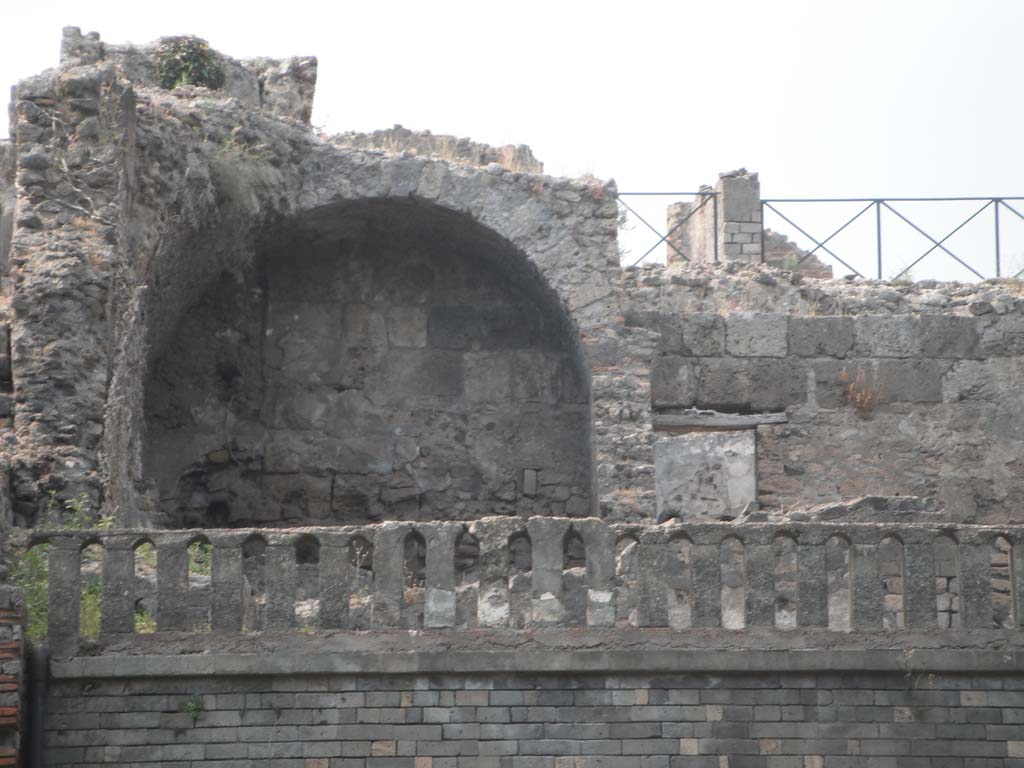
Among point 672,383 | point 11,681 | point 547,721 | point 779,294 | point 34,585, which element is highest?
point 779,294

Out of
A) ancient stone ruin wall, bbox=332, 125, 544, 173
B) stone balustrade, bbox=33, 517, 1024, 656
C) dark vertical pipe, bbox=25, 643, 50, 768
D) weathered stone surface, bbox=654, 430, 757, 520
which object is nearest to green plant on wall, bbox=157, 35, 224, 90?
ancient stone ruin wall, bbox=332, 125, 544, 173

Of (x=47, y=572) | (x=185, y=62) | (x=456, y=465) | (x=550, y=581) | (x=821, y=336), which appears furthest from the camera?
(x=821, y=336)

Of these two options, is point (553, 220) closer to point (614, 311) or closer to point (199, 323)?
point (614, 311)

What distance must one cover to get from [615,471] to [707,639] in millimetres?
3937

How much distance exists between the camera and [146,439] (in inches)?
591

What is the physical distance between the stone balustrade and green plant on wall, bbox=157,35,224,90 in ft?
16.7

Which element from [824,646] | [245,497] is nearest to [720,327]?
[245,497]

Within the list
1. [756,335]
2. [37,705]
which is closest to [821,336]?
[756,335]

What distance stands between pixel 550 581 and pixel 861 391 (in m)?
5.67

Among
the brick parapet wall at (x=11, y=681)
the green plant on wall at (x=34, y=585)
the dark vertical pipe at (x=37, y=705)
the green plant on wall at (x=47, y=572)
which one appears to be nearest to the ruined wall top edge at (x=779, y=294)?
the green plant on wall at (x=47, y=572)

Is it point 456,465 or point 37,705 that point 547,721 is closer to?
point 37,705

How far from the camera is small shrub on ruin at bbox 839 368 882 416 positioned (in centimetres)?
1564

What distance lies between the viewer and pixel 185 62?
14961 mm

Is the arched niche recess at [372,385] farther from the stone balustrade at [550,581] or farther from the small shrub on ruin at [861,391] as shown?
the stone balustrade at [550,581]
